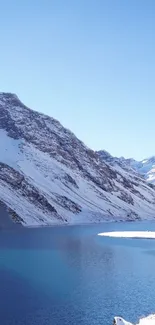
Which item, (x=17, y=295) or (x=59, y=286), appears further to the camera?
(x=59, y=286)

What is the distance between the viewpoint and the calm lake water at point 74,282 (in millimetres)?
55094

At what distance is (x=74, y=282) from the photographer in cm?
7350

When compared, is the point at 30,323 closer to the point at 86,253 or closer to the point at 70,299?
the point at 70,299

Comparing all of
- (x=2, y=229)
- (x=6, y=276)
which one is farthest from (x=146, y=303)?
(x=2, y=229)

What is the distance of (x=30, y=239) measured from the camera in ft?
443

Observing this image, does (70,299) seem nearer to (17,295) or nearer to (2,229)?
(17,295)

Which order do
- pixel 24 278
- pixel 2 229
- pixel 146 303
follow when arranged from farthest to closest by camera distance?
pixel 2 229
pixel 24 278
pixel 146 303

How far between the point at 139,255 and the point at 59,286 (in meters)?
39.9

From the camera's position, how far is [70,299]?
6238 centimetres

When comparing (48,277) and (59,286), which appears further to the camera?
(48,277)

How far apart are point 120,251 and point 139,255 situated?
8074mm

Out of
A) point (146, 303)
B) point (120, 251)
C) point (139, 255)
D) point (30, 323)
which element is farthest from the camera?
point (120, 251)

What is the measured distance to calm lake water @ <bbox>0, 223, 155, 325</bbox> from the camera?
55094 millimetres

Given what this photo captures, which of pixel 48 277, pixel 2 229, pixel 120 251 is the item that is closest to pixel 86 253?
pixel 120 251
